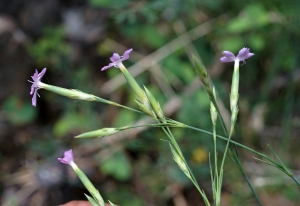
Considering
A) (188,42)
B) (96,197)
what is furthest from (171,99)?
(96,197)

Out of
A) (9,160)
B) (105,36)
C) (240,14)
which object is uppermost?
(240,14)

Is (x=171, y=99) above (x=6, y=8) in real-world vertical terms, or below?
below

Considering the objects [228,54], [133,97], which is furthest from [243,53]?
[133,97]

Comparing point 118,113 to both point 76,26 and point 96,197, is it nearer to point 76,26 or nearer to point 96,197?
point 76,26

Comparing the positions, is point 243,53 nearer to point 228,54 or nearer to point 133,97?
point 228,54

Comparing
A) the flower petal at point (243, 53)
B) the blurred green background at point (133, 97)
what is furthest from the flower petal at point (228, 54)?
the blurred green background at point (133, 97)

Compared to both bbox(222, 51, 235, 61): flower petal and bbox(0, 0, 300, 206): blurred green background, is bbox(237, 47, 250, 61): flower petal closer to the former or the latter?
bbox(222, 51, 235, 61): flower petal

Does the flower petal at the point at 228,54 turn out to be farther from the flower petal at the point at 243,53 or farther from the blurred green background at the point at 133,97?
the blurred green background at the point at 133,97

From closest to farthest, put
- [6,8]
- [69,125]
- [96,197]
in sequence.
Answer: [96,197] → [69,125] → [6,8]
